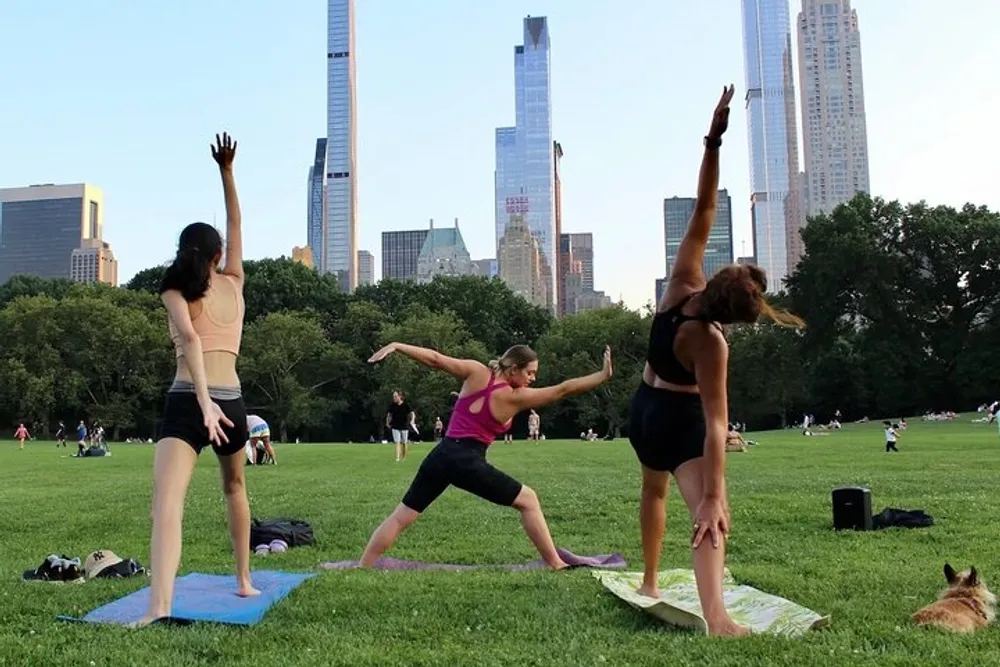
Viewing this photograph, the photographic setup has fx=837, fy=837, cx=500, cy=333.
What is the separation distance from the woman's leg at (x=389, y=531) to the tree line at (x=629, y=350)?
50764 millimetres

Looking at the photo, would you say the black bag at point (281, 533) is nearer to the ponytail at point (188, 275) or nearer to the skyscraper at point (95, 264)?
the ponytail at point (188, 275)

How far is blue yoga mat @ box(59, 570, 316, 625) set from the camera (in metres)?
5.05

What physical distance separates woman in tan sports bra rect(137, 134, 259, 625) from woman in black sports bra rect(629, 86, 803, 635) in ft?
8.39

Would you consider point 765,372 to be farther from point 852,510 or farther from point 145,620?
point 145,620

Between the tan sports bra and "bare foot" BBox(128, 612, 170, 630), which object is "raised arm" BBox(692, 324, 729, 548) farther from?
"bare foot" BBox(128, 612, 170, 630)

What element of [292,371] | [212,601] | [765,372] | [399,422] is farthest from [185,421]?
[765,372]

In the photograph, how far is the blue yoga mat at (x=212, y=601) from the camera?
16.6ft

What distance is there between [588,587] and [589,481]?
9137 millimetres

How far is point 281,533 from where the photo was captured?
28.4 feet

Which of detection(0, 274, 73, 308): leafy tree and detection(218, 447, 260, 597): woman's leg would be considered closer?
detection(218, 447, 260, 597): woman's leg

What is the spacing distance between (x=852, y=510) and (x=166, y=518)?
22.6ft

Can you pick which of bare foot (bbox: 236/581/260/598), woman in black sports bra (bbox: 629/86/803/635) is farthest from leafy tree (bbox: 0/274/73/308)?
woman in black sports bra (bbox: 629/86/803/635)

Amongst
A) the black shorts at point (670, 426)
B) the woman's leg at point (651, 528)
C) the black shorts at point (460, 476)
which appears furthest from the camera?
the black shorts at point (460, 476)

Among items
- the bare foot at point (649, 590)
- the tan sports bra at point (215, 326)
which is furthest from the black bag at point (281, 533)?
the bare foot at point (649, 590)
